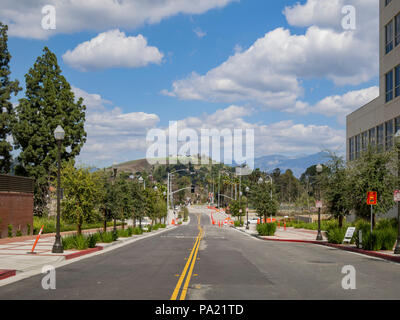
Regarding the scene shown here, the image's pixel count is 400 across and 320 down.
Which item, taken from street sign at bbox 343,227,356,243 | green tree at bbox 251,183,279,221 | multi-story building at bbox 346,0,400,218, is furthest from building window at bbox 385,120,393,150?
street sign at bbox 343,227,356,243

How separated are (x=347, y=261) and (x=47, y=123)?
39.0m

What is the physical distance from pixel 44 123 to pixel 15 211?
766 inches

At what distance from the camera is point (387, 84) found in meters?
43.2

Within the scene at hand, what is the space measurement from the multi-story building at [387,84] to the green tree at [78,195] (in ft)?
77.6

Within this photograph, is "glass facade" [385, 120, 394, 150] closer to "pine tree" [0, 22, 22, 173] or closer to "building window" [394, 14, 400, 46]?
"building window" [394, 14, 400, 46]

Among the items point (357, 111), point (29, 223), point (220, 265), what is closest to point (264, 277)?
point (220, 265)

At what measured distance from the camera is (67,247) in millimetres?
22266

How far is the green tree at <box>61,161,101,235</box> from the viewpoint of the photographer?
25625 millimetres

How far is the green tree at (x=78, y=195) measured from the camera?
1009 inches

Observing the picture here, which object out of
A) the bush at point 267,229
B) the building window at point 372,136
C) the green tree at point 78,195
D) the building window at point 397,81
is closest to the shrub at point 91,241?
the green tree at point 78,195

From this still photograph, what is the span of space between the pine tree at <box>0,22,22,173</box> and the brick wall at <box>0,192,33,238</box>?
718 inches

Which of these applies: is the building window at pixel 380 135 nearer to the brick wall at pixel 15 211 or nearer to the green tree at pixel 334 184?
the green tree at pixel 334 184
